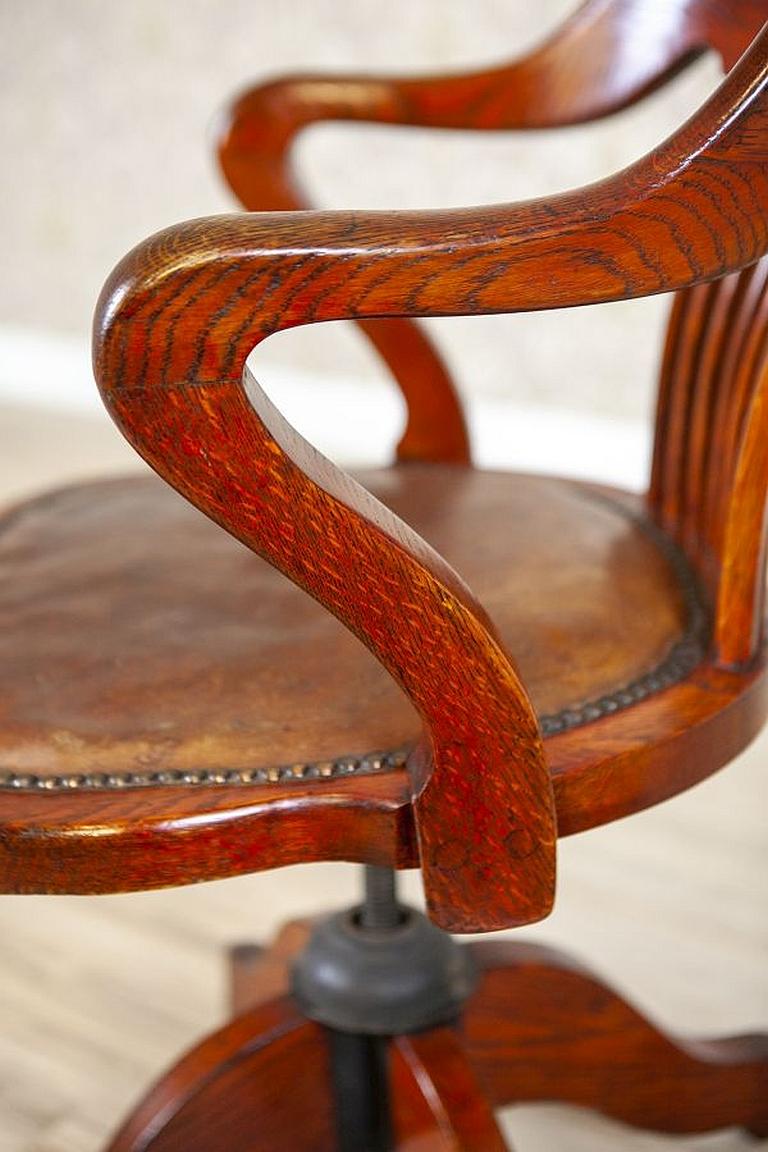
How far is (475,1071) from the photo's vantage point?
85 cm

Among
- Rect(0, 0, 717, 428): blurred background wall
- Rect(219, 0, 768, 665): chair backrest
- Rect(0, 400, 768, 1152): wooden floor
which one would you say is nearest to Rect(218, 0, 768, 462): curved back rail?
Rect(219, 0, 768, 665): chair backrest

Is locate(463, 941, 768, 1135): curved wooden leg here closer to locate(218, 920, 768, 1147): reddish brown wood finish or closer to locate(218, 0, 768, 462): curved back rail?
locate(218, 920, 768, 1147): reddish brown wood finish

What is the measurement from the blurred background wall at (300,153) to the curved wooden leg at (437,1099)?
1.71 meters

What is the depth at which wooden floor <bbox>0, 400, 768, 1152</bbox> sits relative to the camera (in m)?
1.09

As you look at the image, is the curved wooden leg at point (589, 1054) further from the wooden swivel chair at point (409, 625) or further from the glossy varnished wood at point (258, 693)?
the glossy varnished wood at point (258, 693)

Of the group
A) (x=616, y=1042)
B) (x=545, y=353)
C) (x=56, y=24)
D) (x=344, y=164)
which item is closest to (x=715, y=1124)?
(x=616, y=1042)

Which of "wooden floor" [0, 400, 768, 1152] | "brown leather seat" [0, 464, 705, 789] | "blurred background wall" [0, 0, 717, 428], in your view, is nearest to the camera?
"brown leather seat" [0, 464, 705, 789]

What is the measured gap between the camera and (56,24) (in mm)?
3082

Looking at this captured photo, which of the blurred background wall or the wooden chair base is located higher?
the blurred background wall

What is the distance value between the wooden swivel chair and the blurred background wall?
1494 mm

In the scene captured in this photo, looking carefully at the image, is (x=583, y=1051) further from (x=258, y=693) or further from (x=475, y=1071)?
(x=258, y=693)

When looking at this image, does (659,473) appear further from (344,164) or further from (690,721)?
(344,164)

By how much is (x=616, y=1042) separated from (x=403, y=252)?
0.64m

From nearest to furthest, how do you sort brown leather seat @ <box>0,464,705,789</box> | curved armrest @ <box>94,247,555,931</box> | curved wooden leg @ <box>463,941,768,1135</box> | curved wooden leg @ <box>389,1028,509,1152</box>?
curved armrest @ <box>94,247,555,931</box>
brown leather seat @ <box>0,464,705,789</box>
curved wooden leg @ <box>389,1028,509,1152</box>
curved wooden leg @ <box>463,941,768,1135</box>
